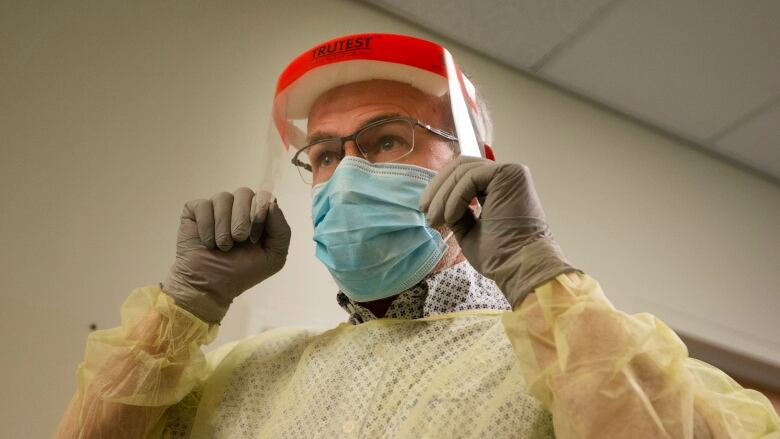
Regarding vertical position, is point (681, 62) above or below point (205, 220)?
above

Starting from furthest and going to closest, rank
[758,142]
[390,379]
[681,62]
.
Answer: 1. [758,142]
2. [681,62]
3. [390,379]

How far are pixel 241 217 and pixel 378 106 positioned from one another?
0.92 feet

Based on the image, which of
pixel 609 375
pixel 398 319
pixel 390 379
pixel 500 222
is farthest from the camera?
pixel 398 319

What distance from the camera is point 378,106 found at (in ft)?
3.89

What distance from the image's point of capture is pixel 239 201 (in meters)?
1.17

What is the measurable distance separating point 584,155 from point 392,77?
1216 mm

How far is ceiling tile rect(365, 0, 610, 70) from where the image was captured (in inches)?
78.6

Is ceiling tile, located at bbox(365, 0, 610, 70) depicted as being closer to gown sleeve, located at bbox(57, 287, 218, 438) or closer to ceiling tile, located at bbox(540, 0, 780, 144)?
ceiling tile, located at bbox(540, 0, 780, 144)

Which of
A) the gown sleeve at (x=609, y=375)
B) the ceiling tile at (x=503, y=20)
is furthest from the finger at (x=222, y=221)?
the ceiling tile at (x=503, y=20)

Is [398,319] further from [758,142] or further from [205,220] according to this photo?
[758,142]

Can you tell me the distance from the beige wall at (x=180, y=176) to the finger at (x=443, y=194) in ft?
1.26

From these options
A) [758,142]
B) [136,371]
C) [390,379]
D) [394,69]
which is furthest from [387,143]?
[758,142]

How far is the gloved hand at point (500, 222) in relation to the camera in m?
0.88

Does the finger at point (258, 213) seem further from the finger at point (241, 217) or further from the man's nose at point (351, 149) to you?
the man's nose at point (351, 149)
